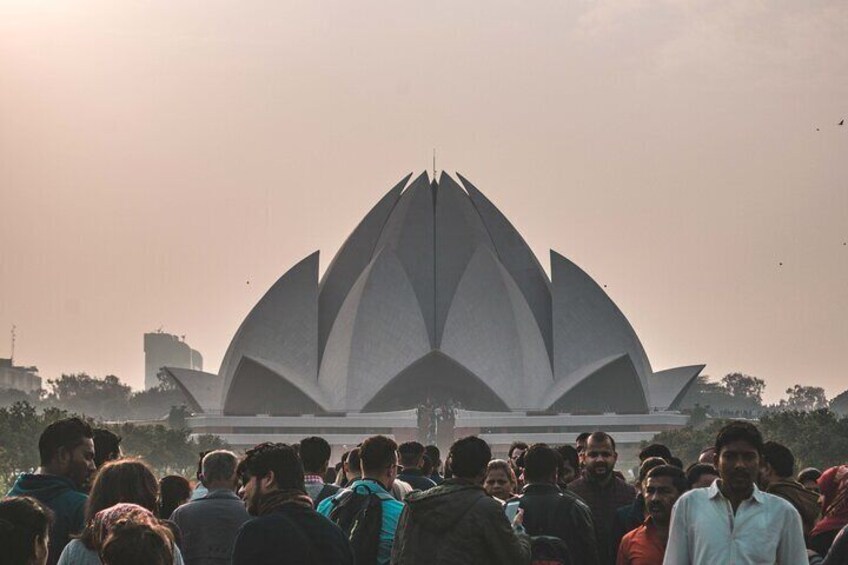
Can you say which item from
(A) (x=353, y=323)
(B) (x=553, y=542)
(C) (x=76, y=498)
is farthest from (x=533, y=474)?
(A) (x=353, y=323)

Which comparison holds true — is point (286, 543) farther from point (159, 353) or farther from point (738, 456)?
point (159, 353)

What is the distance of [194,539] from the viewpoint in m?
5.33

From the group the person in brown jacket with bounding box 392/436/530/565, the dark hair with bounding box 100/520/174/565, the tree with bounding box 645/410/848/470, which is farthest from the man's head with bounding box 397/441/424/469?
the tree with bounding box 645/410/848/470

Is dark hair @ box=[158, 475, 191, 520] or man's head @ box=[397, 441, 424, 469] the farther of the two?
man's head @ box=[397, 441, 424, 469]

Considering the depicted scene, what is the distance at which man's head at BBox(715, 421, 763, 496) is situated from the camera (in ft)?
14.0

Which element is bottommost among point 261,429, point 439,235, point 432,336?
point 261,429

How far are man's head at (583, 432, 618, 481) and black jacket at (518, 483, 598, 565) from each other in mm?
996

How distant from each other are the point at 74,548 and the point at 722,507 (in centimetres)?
193

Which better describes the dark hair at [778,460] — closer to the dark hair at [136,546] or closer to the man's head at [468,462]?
the man's head at [468,462]

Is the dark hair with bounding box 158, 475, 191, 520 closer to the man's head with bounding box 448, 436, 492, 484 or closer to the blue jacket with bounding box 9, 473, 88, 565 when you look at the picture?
the blue jacket with bounding box 9, 473, 88, 565

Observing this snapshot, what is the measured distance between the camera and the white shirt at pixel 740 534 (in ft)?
13.6

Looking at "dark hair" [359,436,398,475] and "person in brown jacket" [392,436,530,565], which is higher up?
"dark hair" [359,436,398,475]

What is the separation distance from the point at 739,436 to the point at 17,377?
153801mm

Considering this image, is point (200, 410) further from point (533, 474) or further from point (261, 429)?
point (533, 474)
